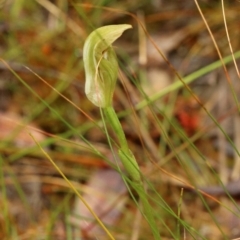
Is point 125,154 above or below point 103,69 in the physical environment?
below

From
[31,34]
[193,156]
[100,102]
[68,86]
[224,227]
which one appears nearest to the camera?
[100,102]

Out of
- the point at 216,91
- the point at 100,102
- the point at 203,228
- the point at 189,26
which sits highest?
the point at 100,102

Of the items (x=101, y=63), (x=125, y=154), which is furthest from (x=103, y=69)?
(x=125, y=154)

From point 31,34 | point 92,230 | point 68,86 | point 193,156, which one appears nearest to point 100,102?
point 92,230

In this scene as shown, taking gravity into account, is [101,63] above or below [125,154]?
above

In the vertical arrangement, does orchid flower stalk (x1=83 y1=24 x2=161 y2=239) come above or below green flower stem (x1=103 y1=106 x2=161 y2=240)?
above

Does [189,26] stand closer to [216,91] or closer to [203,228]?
[216,91]

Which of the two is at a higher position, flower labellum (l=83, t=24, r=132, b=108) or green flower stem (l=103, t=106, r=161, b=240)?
flower labellum (l=83, t=24, r=132, b=108)

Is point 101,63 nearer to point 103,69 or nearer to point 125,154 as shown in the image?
point 103,69
